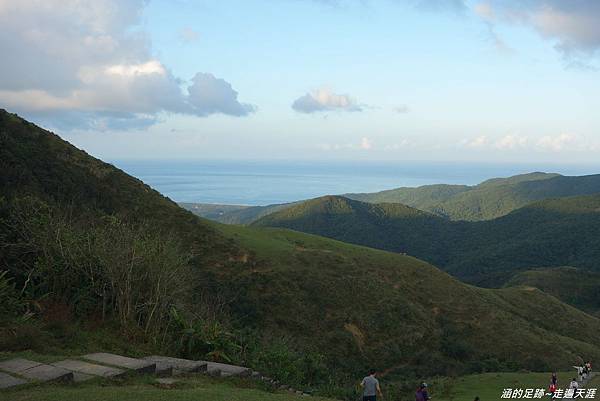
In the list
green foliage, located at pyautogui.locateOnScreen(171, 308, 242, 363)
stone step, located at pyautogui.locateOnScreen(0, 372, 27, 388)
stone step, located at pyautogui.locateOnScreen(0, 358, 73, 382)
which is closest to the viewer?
stone step, located at pyautogui.locateOnScreen(0, 372, 27, 388)

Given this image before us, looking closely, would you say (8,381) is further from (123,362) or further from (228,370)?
(228,370)

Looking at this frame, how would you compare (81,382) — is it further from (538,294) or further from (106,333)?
(538,294)

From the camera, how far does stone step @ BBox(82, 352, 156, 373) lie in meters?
8.62

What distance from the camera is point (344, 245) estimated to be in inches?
2045

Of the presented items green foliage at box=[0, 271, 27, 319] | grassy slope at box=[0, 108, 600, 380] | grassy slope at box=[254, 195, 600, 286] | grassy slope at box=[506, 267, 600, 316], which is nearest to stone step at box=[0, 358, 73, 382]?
green foliage at box=[0, 271, 27, 319]

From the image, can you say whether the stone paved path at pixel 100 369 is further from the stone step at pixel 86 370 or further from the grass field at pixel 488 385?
the grass field at pixel 488 385

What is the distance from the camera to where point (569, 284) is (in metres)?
78.4

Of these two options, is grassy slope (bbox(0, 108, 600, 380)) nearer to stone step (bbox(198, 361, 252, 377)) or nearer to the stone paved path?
stone step (bbox(198, 361, 252, 377))

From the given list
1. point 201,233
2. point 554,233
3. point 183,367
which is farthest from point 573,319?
point 554,233

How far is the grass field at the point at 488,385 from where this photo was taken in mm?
17875

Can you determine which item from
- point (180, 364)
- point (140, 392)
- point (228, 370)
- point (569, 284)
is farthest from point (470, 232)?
point (140, 392)

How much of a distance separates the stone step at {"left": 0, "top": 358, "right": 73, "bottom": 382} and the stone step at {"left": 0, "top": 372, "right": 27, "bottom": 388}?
0.53 ft

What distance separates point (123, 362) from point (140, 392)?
5.57 feet

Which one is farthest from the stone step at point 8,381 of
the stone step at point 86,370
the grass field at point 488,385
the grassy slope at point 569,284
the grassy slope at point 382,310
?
the grassy slope at point 569,284
